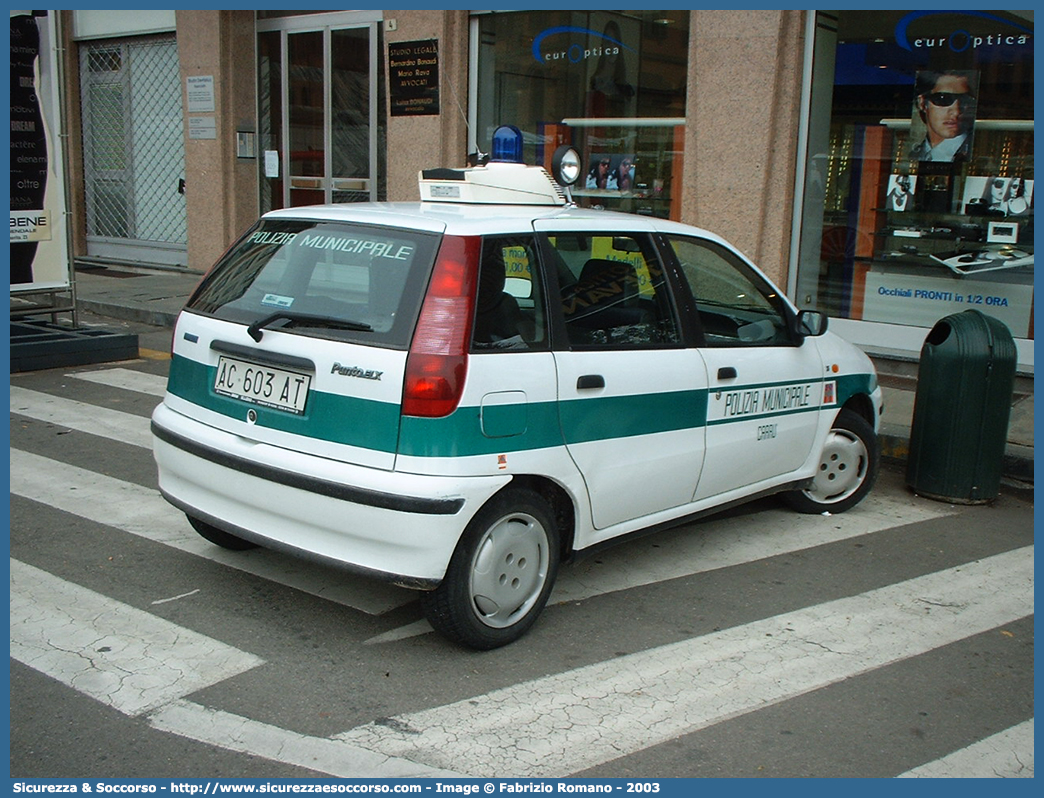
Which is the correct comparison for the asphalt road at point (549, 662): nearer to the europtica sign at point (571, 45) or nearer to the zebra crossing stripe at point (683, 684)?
the zebra crossing stripe at point (683, 684)

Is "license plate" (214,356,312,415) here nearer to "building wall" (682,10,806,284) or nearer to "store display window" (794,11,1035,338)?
"building wall" (682,10,806,284)

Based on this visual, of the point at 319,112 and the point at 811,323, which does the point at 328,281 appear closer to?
the point at 811,323

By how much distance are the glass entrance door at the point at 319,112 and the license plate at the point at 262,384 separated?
33.2ft

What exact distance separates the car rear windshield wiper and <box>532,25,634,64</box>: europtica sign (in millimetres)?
8043

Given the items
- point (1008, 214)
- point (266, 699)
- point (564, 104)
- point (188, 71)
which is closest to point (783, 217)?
point (1008, 214)

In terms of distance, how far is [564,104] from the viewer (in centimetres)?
1192

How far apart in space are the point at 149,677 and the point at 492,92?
32.7 ft

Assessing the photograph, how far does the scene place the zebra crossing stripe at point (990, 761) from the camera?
338 centimetres

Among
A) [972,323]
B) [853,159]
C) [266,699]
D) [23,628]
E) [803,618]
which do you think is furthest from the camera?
[853,159]

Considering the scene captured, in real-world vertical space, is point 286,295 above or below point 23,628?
above

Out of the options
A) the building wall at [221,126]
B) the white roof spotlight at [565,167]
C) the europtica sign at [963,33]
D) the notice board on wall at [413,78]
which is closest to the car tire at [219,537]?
the white roof spotlight at [565,167]

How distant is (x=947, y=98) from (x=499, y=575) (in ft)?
23.6

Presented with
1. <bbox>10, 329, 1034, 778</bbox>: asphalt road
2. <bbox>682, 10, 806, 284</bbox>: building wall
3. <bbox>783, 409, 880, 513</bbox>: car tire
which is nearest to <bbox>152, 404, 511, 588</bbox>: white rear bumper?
<bbox>10, 329, 1034, 778</bbox>: asphalt road

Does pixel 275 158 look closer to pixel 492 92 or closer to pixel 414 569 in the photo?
pixel 492 92
